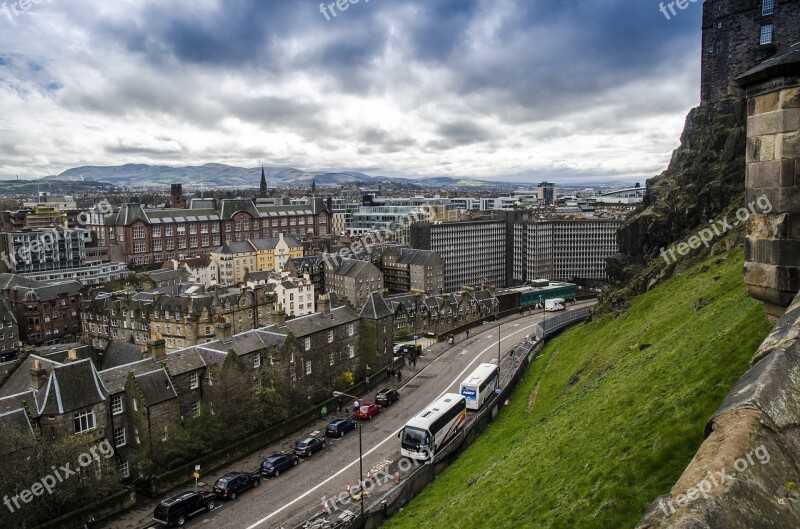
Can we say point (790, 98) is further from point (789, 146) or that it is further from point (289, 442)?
point (289, 442)

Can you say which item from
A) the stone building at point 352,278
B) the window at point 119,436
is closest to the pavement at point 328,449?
the window at point 119,436

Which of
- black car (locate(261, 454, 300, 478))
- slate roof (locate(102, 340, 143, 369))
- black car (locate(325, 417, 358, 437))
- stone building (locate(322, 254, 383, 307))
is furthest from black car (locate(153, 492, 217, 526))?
stone building (locate(322, 254, 383, 307))

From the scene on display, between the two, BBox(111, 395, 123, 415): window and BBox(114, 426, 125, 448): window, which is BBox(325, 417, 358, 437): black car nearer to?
BBox(114, 426, 125, 448): window

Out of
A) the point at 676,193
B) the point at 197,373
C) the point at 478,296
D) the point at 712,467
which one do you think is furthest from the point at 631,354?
the point at 478,296

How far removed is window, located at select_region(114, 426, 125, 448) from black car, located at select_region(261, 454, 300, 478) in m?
8.99

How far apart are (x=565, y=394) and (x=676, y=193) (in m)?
35.1

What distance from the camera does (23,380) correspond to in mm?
37531

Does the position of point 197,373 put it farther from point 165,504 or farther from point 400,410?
point 400,410

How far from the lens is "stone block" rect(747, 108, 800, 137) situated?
33.8ft

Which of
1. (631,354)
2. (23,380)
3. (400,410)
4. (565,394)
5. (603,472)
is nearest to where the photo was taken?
(603,472)

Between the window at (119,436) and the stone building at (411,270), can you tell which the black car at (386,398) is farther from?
the stone building at (411,270)

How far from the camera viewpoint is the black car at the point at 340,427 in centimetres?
4019

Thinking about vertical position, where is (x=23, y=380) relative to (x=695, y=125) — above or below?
below

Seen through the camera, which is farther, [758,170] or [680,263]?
[680,263]
